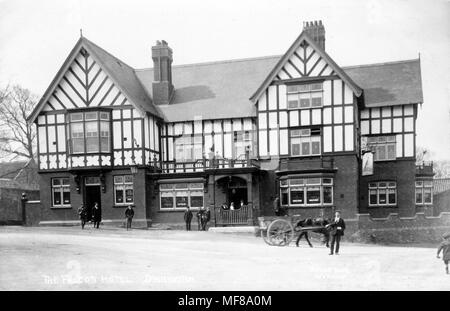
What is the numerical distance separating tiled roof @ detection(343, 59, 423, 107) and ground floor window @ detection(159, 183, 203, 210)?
1220 centimetres

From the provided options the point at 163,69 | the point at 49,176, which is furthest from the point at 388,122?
the point at 49,176

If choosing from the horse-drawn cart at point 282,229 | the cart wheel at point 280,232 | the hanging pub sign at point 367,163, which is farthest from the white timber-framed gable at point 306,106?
the cart wheel at point 280,232

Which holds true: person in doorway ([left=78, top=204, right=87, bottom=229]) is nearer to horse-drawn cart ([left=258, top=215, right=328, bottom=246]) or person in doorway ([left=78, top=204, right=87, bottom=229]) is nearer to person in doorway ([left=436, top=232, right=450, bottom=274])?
horse-drawn cart ([left=258, top=215, right=328, bottom=246])

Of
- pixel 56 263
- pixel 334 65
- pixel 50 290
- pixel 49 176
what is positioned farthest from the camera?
pixel 49 176

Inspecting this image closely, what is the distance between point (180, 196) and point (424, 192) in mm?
16162

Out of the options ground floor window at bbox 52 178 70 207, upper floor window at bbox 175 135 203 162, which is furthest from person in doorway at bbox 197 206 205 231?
ground floor window at bbox 52 178 70 207

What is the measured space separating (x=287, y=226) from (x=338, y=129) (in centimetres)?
1114

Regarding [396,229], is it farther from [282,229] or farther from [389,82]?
[282,229]

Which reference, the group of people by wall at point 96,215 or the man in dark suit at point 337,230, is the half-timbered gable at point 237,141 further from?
the man in dark suit at point 337,230

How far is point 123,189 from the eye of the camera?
31422mm

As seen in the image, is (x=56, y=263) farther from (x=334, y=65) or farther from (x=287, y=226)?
(x=334, y=65)

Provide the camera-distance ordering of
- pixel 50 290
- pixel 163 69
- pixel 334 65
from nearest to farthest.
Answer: pixel 50 290 < pixel 334 65 < pixel 163 69

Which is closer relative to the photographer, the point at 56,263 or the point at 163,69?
the point at 56,263

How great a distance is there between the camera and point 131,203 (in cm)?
3117
